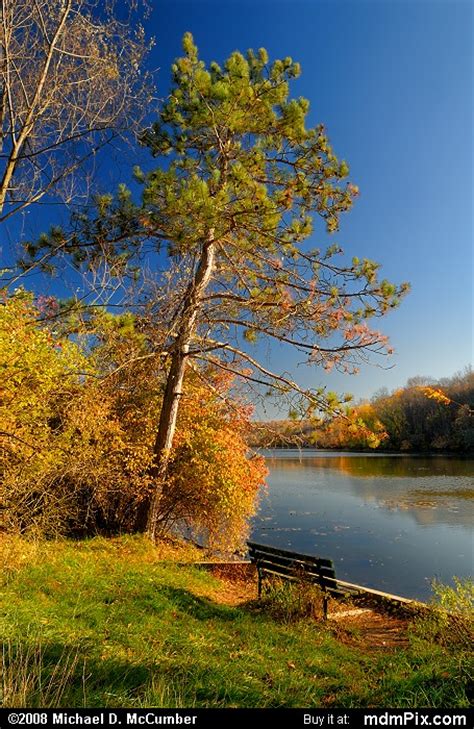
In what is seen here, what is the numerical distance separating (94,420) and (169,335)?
232 cm

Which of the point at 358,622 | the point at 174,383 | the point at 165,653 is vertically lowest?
the point at 358,622

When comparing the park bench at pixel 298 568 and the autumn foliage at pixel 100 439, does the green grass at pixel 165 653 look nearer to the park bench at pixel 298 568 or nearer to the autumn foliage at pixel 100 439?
the park bench at pixel 298 568

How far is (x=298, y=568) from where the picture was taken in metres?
7.53

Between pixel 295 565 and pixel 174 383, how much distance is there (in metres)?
4.70

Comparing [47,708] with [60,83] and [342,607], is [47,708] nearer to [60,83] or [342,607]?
[342,607]

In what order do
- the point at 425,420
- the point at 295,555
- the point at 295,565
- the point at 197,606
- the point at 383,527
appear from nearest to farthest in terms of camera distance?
the point at 197,606
the point at 295,565
the point at 295,555
the point at 383,527
the point at 425,420

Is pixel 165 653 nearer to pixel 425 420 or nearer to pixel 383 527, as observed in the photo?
pixel 383 527

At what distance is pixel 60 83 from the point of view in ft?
20.2
